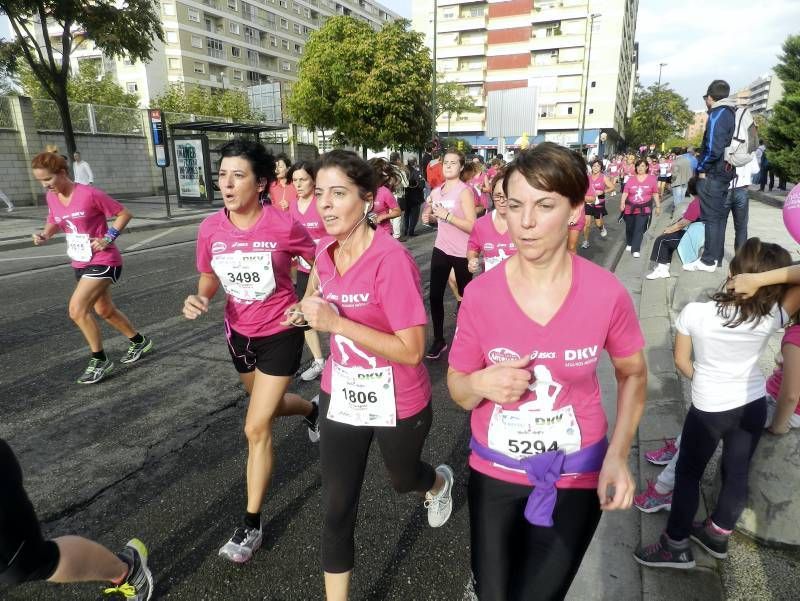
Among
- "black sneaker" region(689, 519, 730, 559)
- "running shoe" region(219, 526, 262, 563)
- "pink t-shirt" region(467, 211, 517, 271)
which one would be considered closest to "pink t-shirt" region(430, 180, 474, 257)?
"pink t-shirt" region(467, 211, 517, 271)

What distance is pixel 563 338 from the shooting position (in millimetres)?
1633

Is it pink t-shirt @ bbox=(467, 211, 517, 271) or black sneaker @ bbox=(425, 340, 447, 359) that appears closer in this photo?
pink t-shirt @ bbox=(467, 211, 517, 271)

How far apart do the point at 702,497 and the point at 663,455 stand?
353mm

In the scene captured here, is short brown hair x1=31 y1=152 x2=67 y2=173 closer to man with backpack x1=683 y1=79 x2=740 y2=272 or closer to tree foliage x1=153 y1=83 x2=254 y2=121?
man with backpack x1=683 y1=79 x2=740 y2=272

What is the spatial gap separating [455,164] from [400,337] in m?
3.72

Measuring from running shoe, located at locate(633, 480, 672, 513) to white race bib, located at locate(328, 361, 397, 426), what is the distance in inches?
64.4

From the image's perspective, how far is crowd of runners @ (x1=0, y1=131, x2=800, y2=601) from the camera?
5.44 feet

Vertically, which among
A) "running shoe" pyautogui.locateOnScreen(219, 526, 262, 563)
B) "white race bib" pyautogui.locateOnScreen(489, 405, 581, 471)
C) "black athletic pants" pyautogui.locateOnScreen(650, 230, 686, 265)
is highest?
"white race bib" pyautogui.locateOnScreen(489, 405, 581, 471)

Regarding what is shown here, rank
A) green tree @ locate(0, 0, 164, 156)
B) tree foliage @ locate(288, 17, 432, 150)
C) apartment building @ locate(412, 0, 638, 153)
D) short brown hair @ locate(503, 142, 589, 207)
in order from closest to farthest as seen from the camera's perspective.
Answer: short brown hair @ locate(503, 142, 589, 207), green tree @ locate(0, 0, 164, 156), tree foliage @ locate(288, 17, 432, 150), apartment building @ locate(412, 0, 638, 153)

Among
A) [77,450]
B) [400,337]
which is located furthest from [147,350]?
[400,337]

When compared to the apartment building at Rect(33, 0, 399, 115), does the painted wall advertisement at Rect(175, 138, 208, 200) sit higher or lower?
lower

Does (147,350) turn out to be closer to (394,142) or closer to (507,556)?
(507,556)

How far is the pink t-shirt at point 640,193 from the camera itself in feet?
33.1

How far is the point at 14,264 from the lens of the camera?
34.7 ft
